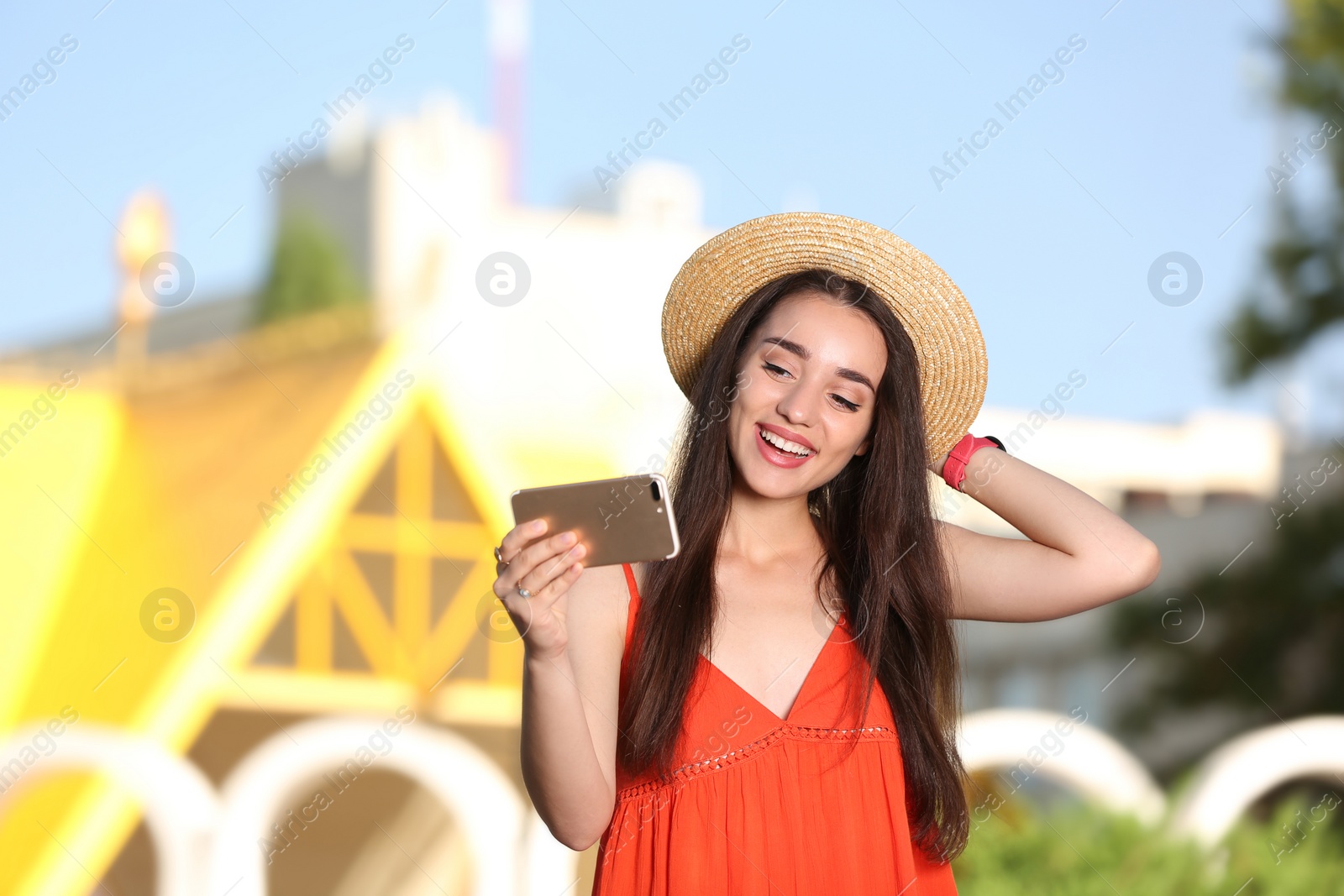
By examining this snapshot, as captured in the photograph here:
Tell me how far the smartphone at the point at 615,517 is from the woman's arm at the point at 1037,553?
65 centimetres

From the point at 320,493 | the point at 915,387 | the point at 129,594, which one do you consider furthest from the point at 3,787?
the point at 915,387

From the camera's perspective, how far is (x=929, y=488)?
1929 millimetres

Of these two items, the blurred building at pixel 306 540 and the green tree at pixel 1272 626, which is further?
the green tree at pixel 1272 626

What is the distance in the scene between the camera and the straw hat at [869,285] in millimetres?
1971

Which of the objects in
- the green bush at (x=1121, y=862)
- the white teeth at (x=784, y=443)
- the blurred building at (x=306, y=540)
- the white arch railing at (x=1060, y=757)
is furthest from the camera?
the blurred building at (x=306, y=540)

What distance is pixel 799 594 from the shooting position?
74.4 inches

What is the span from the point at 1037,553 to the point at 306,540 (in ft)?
14.2

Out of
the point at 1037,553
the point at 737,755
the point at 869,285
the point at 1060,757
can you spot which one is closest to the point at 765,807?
the point at 737,755

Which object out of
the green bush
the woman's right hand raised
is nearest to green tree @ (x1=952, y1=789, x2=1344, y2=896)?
the green bush

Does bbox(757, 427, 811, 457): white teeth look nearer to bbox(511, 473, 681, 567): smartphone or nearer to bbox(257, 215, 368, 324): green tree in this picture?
bbox(511, 473, 681, 567): smartphone

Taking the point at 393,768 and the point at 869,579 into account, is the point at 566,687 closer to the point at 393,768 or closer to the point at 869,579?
the point at 869,579

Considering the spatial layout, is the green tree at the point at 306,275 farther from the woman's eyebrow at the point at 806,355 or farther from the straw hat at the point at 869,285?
the woman's eyebrow at the point at 806,355

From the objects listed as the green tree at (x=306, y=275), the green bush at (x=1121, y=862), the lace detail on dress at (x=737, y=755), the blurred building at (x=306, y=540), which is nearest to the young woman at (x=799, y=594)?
the lace detail on dress at (x=737, y=755)

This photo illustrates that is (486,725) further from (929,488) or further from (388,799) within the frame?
(929,488)
